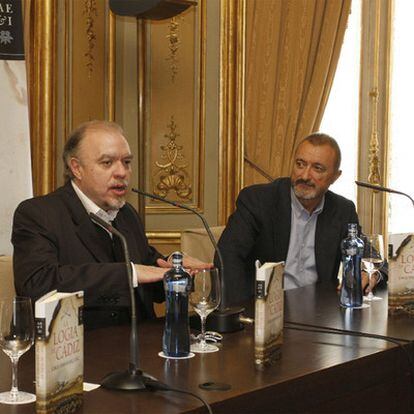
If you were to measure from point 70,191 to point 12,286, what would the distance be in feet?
1.21

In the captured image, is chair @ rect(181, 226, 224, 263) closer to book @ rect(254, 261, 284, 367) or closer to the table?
the table

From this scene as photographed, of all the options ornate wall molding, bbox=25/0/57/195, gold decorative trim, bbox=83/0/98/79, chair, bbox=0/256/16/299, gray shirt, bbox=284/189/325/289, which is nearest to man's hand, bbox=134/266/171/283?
chair, bbox=0/256/16/299

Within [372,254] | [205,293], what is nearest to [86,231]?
[205,293]

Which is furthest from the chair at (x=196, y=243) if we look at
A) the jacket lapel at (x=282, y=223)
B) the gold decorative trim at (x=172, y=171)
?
the gold decorative trim at (x=172, y=171)

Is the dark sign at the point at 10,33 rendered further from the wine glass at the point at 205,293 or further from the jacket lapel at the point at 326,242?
the wine glass at the point at 205,293

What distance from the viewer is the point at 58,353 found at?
62.4 inches

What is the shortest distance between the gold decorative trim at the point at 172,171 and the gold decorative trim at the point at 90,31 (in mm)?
599

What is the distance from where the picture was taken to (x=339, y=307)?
9.26 feet

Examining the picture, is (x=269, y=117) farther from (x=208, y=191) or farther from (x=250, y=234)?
(x=250, y=234)

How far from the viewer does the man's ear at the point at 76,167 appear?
292 cm

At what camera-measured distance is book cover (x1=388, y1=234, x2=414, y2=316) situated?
2.73 m

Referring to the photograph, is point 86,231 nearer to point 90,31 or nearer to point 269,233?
point 269,233

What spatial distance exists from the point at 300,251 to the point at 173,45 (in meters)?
1.72

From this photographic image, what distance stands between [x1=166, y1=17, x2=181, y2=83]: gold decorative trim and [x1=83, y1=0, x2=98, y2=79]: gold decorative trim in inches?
19.0
